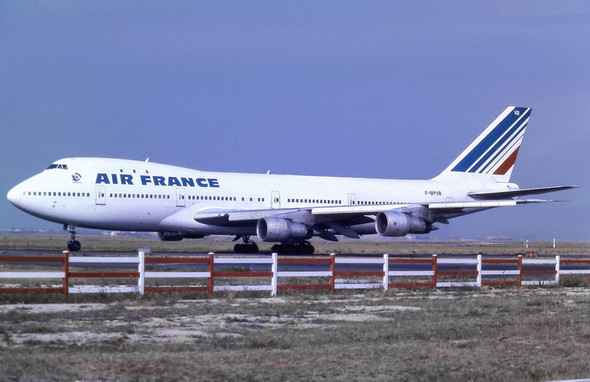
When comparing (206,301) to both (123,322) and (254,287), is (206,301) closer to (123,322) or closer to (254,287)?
(254,287)

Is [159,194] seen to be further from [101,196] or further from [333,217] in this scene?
[333,217]

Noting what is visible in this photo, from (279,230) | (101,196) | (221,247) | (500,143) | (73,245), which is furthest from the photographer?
(221,247)

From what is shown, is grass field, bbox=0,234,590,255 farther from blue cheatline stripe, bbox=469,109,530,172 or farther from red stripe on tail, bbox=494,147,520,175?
red stripe on tail, bbox=494,147,520,175

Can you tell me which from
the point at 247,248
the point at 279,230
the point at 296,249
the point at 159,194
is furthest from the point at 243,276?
the point at 247,248

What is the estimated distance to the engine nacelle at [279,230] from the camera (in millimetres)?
42625

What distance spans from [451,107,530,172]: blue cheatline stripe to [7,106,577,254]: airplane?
2.77m

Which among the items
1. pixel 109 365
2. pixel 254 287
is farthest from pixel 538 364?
pixel 254 287

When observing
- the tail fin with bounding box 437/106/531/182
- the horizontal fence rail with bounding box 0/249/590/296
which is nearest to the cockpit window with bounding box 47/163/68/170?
the horizontal fence rail with bounding box 0/249/590/296

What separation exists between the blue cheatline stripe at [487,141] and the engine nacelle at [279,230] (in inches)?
637

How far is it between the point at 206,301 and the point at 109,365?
870 centimetres

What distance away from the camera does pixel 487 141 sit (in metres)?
57.2

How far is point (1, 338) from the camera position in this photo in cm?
1312

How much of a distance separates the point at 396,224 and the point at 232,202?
8847 mm

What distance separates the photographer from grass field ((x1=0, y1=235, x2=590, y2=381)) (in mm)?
11531
